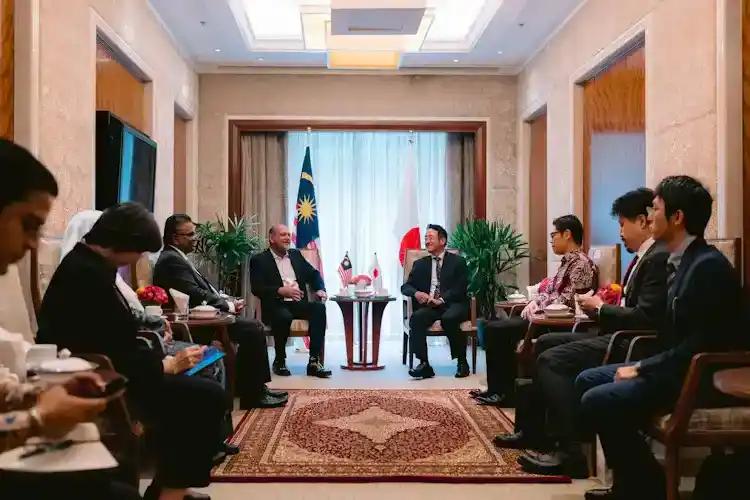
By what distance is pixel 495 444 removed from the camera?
172 inches

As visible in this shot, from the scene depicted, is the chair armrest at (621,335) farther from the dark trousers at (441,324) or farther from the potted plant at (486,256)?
the potted plant at (486,256)

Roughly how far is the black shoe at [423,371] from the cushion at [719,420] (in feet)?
13.0

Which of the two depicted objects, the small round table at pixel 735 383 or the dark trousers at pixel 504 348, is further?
the dark trousers at pixel 504 348

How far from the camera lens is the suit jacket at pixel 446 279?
7109 millimetres

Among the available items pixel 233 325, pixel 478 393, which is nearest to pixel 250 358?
pixel 233 325

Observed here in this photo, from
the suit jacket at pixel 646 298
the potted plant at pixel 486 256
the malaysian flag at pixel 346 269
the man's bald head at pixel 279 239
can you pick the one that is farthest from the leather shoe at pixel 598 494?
the malaysian flag at pixel 346 269

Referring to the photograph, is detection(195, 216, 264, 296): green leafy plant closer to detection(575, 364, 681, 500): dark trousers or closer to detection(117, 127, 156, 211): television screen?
detection(117, 127, 156, 211): television screen

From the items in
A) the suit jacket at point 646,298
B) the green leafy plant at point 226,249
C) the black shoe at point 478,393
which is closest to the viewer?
the suit jacket at point 646,298

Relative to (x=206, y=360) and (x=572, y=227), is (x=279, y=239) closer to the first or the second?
(x=572, y=227)

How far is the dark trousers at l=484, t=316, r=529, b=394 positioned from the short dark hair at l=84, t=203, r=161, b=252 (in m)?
3.24

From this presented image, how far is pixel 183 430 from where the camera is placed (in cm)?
301

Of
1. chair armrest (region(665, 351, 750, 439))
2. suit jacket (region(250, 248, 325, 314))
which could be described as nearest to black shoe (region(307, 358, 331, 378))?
suit jacket (region(250, 248, 325, 314))

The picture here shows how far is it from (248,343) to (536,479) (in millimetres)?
2656

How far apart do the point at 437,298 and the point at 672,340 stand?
164 inches
